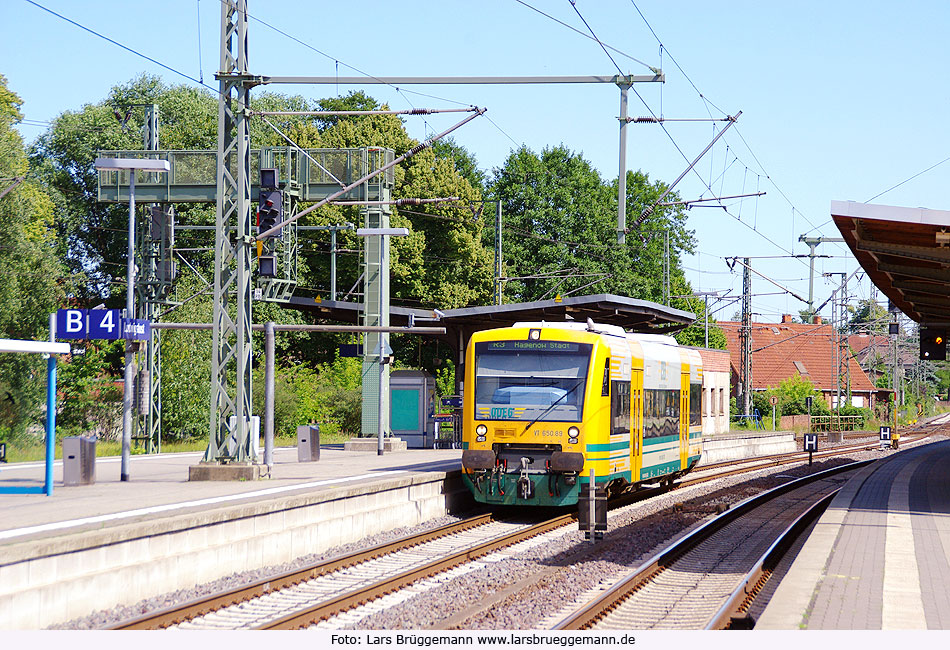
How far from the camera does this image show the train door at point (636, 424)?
778 inches

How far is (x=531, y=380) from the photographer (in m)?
18.1

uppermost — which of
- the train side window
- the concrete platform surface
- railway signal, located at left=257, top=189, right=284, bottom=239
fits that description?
railway signal, located at left=257, top=189, right=284, bottom=239

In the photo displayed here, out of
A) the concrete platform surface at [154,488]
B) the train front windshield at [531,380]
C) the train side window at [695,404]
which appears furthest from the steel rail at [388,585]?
the train side window at [695,404]

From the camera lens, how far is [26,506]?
14234mm

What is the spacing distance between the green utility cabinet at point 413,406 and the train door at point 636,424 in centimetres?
1269

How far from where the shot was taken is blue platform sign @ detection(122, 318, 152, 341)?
18047 millimetres

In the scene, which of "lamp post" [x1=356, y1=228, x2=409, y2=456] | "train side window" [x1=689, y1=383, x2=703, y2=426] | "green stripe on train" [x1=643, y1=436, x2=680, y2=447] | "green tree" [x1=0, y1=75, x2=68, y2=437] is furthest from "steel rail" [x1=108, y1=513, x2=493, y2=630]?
"green tree" [x1=0, y1=75, x2=68, y2=437]

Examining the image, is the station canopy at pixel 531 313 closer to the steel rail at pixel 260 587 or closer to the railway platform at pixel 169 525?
the railway platform at pixel 169 525

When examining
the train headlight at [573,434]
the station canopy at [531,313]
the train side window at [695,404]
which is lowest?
the train headlight at [573,434]

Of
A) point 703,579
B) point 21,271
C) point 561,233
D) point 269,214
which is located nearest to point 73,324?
point 269,214

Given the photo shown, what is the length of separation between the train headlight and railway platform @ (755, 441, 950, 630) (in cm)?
402

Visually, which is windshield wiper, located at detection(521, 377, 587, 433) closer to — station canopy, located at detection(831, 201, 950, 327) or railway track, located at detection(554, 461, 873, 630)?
railway track, located at detection(554, 461, 873, 630)

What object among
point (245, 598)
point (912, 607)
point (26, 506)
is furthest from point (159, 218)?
point (912, 607)

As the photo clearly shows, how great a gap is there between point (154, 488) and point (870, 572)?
435 inches
